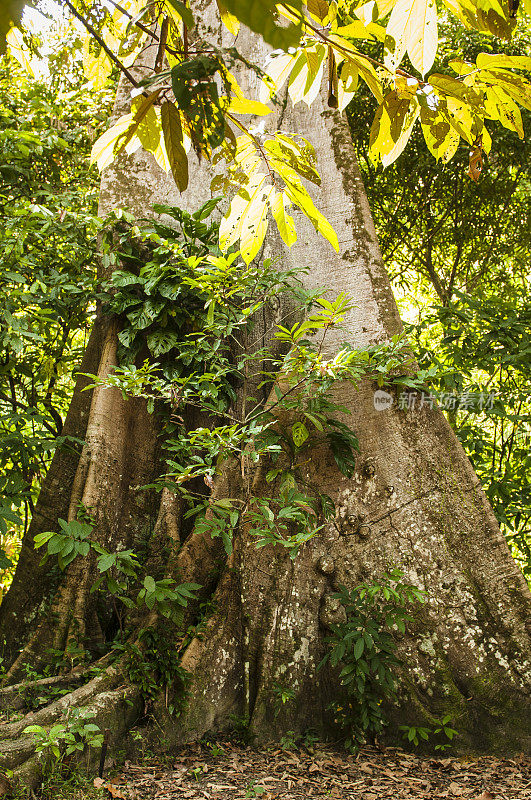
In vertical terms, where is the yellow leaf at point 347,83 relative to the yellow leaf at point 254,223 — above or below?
above

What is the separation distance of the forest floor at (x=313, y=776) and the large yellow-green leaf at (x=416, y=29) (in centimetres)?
238

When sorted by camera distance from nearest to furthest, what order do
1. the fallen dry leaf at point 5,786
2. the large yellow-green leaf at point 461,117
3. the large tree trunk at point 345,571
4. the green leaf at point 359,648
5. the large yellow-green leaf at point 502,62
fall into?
the large yellow-green leaf at point 502,62
the large yellow-green leaf at point 461,117
the fallen dry leaf at point 5,786
the green leaf at point 359,648
the large tree trunk at point 345,571

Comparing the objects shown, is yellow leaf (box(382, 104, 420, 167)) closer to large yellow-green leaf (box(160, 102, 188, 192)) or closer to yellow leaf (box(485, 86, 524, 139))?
yellow leaf (box(485, 86, 524, 139))

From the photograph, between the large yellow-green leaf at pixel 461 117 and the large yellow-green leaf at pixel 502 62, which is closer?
the large yellow-green leaf at pixel 502 62

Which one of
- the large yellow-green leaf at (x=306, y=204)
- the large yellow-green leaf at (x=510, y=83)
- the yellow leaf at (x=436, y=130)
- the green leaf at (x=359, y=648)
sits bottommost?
the green leaf at (x=359, y=648)

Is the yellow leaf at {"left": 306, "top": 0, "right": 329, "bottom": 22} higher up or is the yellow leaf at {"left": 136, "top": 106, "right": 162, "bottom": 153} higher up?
the yellow leaf at {"left": 306, "top": 0, "right": 329, "bottom": 22}

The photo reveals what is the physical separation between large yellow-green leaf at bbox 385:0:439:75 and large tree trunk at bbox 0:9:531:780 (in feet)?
7.42

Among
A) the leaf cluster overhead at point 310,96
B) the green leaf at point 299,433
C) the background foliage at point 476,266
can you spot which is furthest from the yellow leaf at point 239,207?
the background foliage at point 476,266

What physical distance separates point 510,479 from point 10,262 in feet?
10.9

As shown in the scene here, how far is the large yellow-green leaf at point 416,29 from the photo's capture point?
2.83ft

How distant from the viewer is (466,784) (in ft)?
7.38

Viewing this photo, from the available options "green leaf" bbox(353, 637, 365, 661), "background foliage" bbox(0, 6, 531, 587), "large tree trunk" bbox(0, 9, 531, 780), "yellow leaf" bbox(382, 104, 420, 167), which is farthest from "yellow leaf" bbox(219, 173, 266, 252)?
"large tree trunk" bbox(0, 9, 531, 780)

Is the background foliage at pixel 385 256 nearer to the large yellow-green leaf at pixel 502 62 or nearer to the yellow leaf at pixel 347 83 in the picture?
the yellow leaf at pixel 347 83

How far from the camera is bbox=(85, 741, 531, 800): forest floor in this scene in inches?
84.9
